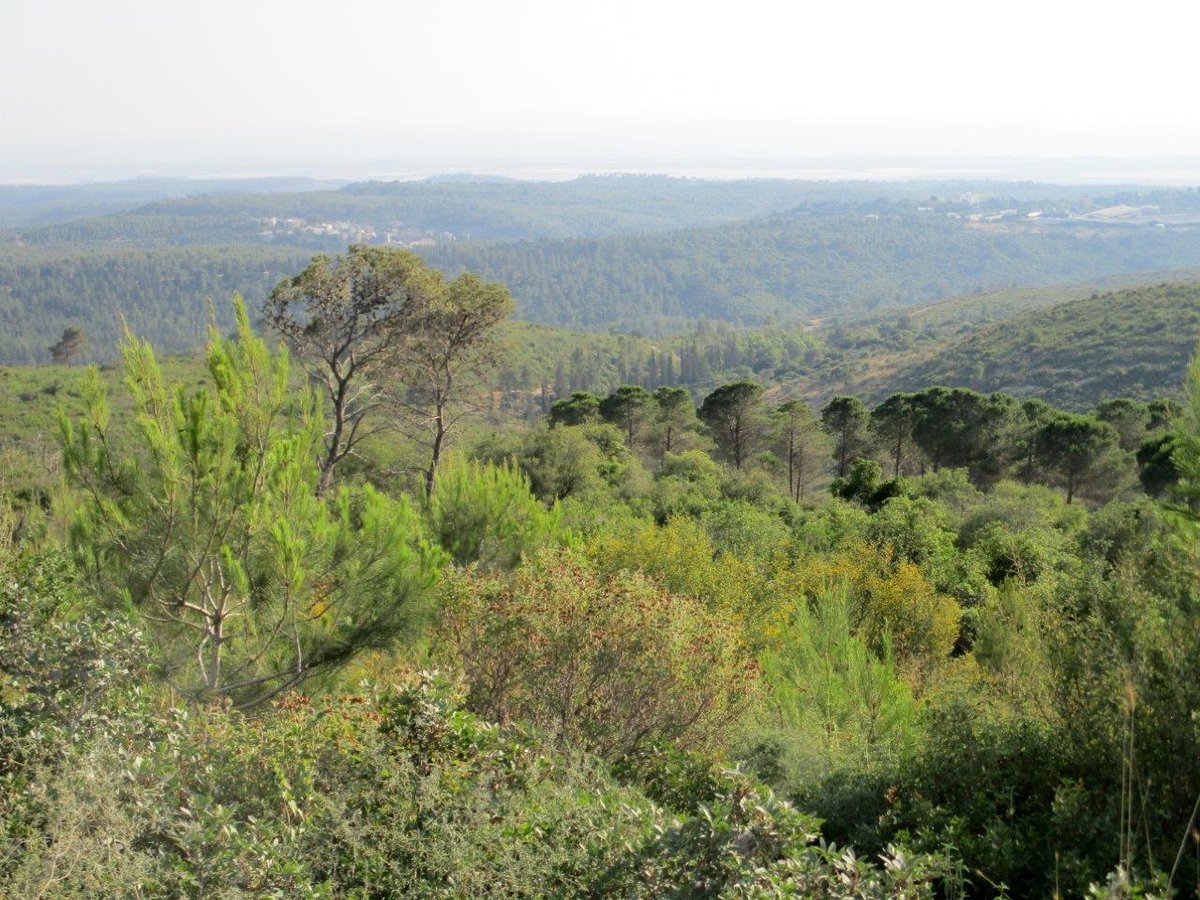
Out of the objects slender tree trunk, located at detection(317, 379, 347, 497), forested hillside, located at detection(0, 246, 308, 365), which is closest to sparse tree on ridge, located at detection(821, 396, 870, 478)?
slender tree trunk, located at detection(317, 379, 347, 497)

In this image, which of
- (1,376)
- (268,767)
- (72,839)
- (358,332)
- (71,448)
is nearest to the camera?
(72,839)

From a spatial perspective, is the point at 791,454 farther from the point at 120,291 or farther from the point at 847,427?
the point at 120,291

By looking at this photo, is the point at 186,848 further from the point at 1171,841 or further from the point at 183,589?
the point at 1171,841

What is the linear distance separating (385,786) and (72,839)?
4.54 ft

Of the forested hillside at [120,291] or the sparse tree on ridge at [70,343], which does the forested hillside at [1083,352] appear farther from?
the forested hillside at [120,291]

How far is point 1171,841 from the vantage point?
392 cm

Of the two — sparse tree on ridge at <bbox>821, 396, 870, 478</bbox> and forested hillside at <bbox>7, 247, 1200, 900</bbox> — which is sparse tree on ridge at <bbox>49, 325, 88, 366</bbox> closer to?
sparse tree on ridge at <bbox>821, 396, 870, 478</bbox>

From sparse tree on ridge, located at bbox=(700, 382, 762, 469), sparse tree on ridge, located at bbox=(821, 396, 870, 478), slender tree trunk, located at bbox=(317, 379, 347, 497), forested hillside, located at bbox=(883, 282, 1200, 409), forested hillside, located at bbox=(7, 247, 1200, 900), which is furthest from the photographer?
forested hillside, located at bbox=(883, 282, 1200, 409)

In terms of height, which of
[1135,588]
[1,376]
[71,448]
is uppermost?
[71,448]

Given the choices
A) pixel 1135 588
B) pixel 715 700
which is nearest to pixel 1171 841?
pixel 1135 588

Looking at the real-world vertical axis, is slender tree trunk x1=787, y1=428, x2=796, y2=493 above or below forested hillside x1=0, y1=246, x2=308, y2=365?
below

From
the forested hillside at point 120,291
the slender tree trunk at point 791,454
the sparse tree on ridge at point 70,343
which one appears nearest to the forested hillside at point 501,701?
the slender tree trunk at point 791,454

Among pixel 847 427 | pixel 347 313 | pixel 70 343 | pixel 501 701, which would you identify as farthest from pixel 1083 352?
pixel 70 343

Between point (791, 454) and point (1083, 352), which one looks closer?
point (791, 454)
